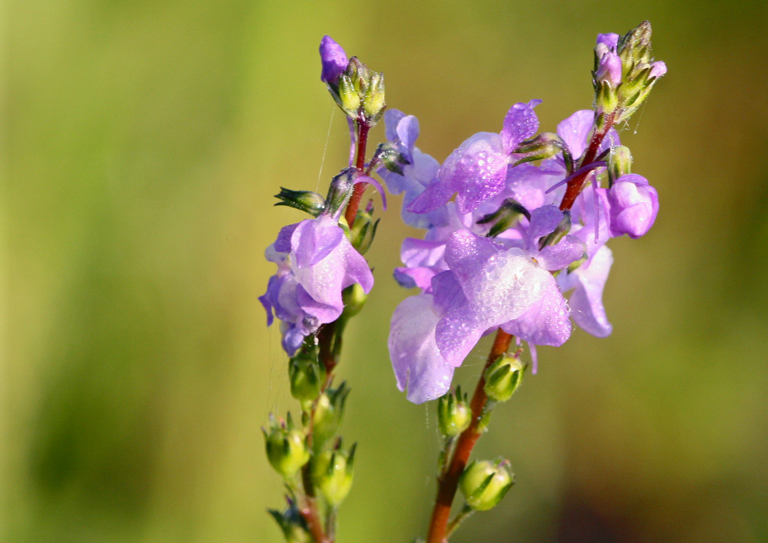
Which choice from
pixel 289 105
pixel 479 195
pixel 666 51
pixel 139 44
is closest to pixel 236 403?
pixel 289 105

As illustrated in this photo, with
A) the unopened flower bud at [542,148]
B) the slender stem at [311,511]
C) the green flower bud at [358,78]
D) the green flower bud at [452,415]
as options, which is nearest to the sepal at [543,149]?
the unopened flower bud at [542,148]

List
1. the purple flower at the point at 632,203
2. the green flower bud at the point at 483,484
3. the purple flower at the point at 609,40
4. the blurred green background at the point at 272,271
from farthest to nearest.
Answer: the blurred green background at the point at 272,271 < the green flower bud at the point at 483,484 < the purple flower at the point at 609,40 < the purple flower at the point at 632,203

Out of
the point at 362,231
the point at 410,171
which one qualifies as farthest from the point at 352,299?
the point at 410,171

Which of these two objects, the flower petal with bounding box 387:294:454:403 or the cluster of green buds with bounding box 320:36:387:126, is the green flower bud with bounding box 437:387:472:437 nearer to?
the flower petal with bounding box 387:294:454:403

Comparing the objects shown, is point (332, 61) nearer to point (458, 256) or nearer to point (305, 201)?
point (305, 201)

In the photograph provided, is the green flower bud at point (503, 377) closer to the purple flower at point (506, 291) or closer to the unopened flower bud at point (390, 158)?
the purple flower at point (506, 291)

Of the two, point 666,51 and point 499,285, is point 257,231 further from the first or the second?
point 666,51

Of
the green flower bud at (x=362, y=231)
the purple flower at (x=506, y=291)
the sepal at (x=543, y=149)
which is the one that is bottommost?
the purple flower at (x=506, y=291)
